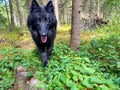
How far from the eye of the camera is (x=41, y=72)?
14.3ft

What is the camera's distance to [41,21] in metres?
4.45

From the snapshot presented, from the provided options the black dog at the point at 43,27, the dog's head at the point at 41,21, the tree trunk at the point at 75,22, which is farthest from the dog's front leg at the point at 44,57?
the tree trunk at the point at 75,22

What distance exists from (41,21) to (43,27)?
0.16m

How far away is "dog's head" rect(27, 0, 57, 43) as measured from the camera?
4.41 metres

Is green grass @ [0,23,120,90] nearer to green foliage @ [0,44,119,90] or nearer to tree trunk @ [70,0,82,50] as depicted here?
green foliage @ [0,44,119,90]

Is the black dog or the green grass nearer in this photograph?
the green grass

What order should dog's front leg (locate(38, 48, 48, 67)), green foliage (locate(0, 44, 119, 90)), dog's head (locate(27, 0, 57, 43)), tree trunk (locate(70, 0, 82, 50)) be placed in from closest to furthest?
green foliage (locate(0, 44, 119, 90))
dog's head (locate(27, 0, 57, 43))
dog's front leg (locate(38, 48, 48, 67))
tree trunk (locate(70, 0, 82, 50))

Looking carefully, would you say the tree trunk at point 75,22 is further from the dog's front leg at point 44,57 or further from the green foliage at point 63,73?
the dog's front leg at point 44,57

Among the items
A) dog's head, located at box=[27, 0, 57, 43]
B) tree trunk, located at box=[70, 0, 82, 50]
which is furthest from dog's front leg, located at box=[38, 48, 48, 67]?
tree trunk, located at box=[70, 0, 82, 50]

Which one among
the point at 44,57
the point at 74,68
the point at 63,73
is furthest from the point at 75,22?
the point at 63,73

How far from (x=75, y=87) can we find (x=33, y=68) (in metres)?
1.66

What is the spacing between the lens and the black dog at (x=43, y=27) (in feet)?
14.6

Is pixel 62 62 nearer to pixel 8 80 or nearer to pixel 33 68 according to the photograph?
pixel 33 68

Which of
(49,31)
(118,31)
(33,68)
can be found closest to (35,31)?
(49,31)
